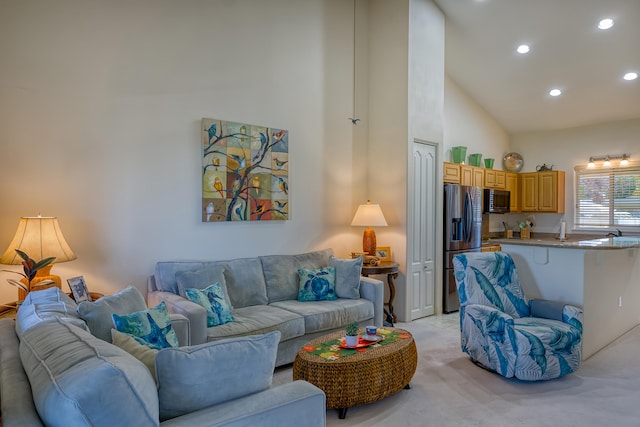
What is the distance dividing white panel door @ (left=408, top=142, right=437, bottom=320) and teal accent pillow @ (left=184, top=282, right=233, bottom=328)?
239 cm

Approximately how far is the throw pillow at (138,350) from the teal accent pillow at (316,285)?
7.77 feet

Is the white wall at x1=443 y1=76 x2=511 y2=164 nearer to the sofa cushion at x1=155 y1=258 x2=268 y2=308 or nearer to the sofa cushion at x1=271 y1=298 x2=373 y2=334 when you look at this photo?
the sofa cushion at x1=271 y1=298 x2=373 y2=334

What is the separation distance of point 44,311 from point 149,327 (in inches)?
19.5

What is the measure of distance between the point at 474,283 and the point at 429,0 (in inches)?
139

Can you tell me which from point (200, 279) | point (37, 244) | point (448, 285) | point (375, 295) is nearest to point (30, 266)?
point (37, 244)

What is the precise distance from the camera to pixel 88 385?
1045mm

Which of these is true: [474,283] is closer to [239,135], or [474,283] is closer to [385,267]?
[385,267]

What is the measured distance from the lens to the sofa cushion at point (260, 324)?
120 inches

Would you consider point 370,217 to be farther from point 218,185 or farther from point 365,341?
point 365,341

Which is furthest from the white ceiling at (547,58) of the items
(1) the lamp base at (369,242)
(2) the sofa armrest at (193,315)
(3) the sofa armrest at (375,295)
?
(2) the sofa armrest at (193,315)

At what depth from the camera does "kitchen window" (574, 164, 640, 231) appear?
6.39 meters

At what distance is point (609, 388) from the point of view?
2.99 metres

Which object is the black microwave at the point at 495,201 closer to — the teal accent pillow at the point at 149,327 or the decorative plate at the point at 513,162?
the decorative plate at the point at 513,162

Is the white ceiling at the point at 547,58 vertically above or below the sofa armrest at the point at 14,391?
above
